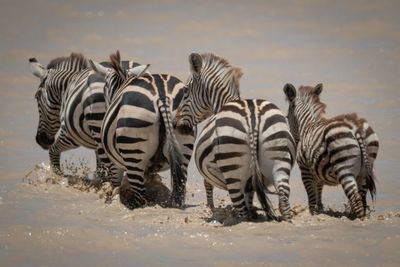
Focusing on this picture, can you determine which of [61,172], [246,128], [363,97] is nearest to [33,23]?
[363,97]

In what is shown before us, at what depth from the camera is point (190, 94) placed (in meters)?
9.11

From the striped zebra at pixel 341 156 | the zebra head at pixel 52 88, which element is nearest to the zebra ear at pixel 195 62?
the striped zebra at pixel 341 156

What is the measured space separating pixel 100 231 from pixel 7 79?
56.9ft

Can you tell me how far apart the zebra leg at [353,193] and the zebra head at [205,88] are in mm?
1812

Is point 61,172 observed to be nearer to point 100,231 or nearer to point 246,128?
point 100,231

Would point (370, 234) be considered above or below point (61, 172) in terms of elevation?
below

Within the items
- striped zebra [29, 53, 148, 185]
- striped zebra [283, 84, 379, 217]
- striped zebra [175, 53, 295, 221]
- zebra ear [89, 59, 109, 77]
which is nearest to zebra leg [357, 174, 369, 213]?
striped zebra [283, 84, 379, 217]

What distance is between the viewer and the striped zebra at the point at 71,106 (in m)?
10.4

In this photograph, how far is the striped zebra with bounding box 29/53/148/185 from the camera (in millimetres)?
10430

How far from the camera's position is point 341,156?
8148 mm

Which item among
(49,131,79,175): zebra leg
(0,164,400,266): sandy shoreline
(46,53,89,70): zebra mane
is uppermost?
(46,53,89,70): zebra mane

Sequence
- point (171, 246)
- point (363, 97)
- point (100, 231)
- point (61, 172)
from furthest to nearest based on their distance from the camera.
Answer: point (363, 97) < point (61, 172) < point (100, 231) < point (171, 246)

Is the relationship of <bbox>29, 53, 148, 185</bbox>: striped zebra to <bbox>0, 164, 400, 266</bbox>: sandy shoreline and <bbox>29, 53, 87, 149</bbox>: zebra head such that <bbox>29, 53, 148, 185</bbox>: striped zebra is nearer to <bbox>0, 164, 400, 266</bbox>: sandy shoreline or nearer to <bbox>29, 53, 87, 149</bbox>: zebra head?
<bbox>29, 53, 87, 149</bbox>: zebra head

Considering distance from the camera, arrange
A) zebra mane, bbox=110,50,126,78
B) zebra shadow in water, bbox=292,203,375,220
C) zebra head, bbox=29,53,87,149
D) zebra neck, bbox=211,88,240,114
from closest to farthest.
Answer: zebra shadow in water, bbox=292,203,375,220 < zebra neck, bbox=211,88,240,114 < zebra mane, bbox=110,50,126,78 < zebra head, bbox=29,53,87,149
